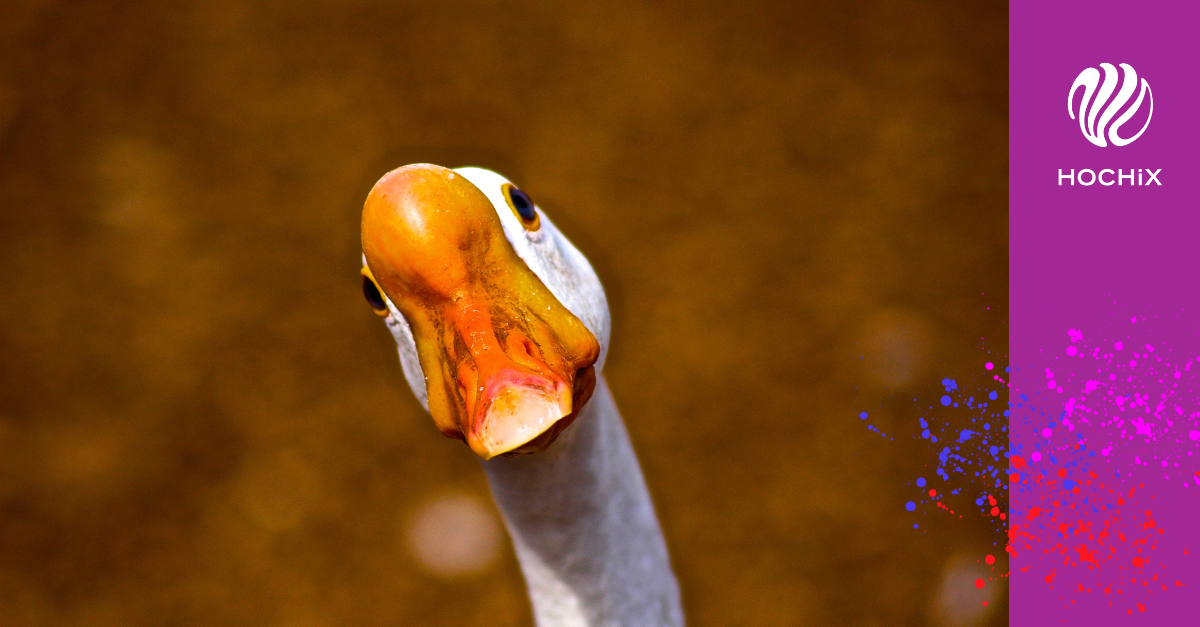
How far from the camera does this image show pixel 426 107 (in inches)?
90.5

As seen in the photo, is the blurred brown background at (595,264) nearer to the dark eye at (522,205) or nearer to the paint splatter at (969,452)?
the paint splatter at (969,452)

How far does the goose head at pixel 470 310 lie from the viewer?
2.08 feet

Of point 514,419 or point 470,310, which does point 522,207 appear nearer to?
point 470,310

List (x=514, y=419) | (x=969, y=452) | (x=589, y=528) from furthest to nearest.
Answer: (x=969, y=452), (x=589, y=528), (x=514, y=419)

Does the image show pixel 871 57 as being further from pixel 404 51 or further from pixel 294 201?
pixel 294 201

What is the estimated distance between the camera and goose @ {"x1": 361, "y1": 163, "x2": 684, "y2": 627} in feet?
2.09

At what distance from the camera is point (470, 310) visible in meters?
0.68

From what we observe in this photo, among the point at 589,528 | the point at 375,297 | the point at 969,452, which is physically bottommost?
the point at 969,452
